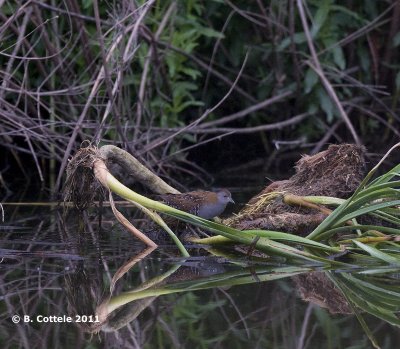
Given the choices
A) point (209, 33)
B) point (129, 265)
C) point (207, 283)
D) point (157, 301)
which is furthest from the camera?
point (209, 33)

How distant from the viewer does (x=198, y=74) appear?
8242mm

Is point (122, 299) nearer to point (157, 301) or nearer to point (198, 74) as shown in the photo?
point (157, 301)

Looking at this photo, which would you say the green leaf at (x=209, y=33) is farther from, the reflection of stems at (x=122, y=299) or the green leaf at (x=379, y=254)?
the green leaf at (x=379, y=254)

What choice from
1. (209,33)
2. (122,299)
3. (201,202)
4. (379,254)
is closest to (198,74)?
(209,33)

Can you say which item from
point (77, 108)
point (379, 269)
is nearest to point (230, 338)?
point (379, 269)

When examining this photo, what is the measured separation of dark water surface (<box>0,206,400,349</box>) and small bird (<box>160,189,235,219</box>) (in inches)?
15.0

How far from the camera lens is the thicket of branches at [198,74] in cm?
739

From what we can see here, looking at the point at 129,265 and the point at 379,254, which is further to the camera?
the point at 129,265

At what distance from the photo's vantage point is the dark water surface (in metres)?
3.62

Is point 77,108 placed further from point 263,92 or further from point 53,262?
point 53,262

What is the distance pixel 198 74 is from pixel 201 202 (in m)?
2.90

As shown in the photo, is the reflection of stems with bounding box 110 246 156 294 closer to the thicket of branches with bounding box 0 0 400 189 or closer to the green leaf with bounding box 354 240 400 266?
the green leaf with bounding box 354 240 400 266

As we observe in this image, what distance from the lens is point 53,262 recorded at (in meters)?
4.95

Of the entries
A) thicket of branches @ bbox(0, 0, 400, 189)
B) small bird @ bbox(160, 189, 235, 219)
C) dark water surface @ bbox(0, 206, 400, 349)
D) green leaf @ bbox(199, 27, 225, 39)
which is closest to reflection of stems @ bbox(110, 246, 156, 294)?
dark water surface @ bbox(0, 206, 400, 349)
